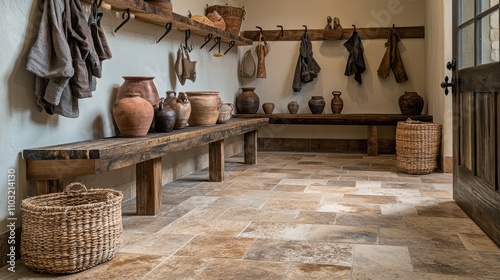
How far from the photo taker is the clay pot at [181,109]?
4016mm

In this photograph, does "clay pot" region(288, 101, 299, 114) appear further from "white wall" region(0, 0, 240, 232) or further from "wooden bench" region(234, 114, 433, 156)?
"white wall" region(0, 0, 240, 232)

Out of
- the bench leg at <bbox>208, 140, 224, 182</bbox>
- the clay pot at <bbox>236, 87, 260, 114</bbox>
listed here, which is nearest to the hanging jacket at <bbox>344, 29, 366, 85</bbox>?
the clay pot at <bbox>236, 87, 260, 114</bbox>

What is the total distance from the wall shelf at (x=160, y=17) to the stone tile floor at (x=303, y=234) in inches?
57.3

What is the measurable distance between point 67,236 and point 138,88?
1.58 m

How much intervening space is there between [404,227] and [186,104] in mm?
1978

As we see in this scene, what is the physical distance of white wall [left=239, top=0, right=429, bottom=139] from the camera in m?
6.96

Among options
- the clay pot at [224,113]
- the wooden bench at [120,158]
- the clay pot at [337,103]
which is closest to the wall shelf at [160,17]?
the clay pot at [224,113]

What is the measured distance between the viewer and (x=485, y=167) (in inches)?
117

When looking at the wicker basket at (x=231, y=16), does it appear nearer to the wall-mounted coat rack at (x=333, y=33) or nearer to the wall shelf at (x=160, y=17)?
the wall shelf at (x=160, y=17)

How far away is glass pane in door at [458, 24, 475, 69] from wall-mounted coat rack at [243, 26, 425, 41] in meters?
3.47

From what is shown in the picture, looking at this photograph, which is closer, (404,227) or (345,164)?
(404,227)

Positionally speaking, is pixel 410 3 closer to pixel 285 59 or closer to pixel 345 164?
pixel 285 59

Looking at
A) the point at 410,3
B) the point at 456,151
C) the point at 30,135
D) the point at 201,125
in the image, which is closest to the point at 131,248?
the point at 30,135

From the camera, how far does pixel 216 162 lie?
4824mm
